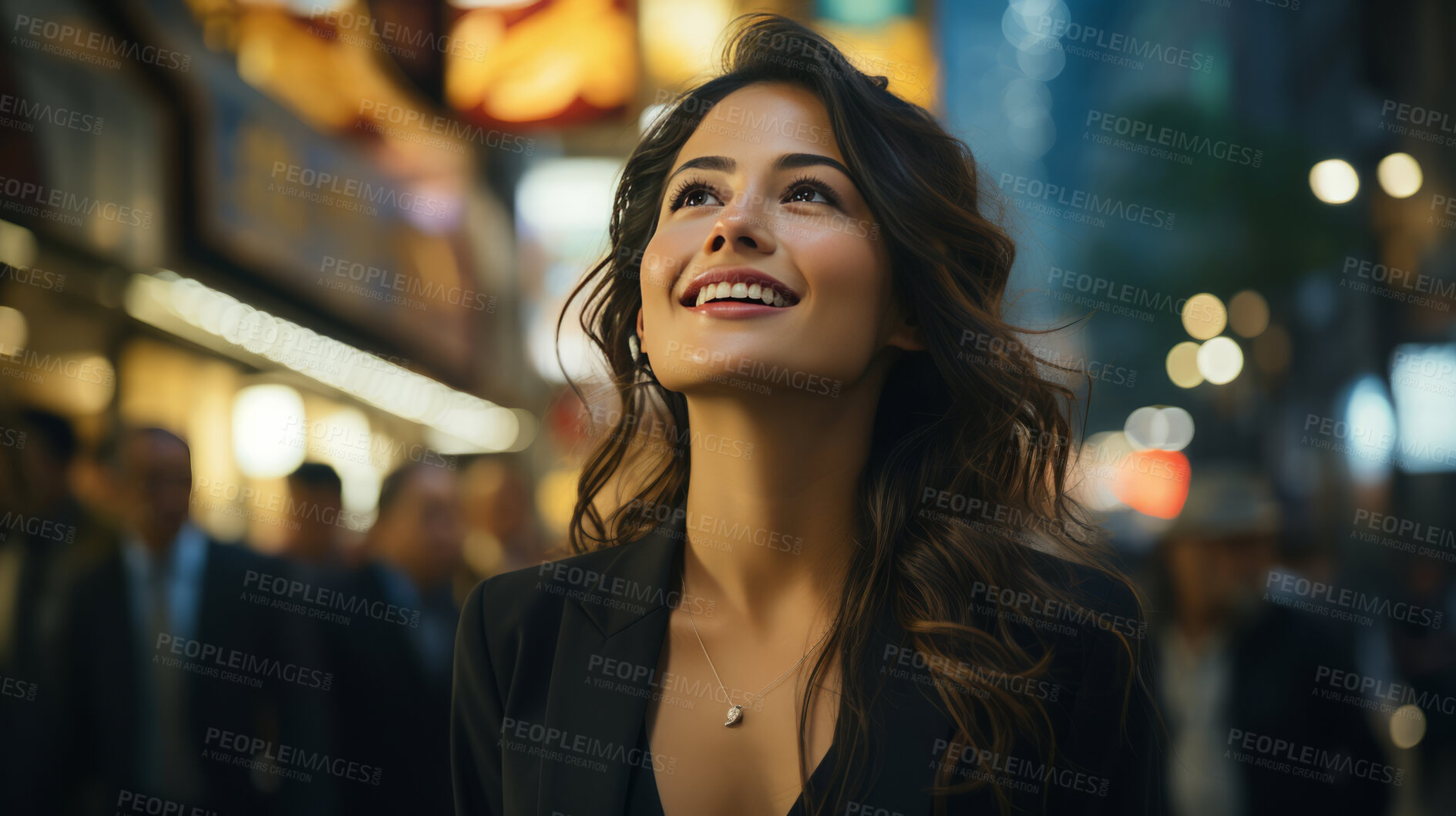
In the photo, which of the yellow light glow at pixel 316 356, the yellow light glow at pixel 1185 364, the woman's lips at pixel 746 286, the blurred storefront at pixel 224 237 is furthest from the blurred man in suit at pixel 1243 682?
the yellow light glow at pixel 1185 364

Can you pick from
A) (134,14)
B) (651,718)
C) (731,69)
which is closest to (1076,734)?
(651,718)

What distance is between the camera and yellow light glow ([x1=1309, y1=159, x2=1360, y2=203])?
13.3 m

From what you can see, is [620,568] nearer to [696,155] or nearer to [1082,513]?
[696,155]

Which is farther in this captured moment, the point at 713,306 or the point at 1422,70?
the point at 1422,70

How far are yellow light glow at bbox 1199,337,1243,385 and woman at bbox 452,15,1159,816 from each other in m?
21.4

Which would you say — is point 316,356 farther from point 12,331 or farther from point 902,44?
point 902,44

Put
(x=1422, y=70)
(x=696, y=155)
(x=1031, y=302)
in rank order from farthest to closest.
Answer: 1. (x=1422, y=70)
2. (x=1031, y=302)
3. (x=696, y=155)

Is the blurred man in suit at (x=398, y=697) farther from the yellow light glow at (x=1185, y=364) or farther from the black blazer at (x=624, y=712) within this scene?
the yellow light glow at (x=1185, y=364)

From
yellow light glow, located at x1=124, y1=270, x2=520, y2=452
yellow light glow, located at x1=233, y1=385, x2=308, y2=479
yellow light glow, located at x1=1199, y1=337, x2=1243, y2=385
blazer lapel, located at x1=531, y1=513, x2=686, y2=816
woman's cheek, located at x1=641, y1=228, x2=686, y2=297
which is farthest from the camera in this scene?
yellow light glow, located at x1=1199, y1=337, x2=1243, y2=385

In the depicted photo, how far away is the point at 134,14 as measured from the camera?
847cm

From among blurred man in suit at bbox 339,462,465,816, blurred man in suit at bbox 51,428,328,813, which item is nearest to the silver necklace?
blurred man in suit at bbox 339,462,465,816

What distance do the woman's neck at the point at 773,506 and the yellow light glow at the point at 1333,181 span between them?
46.7 feet

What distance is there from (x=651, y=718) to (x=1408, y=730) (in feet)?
30.4

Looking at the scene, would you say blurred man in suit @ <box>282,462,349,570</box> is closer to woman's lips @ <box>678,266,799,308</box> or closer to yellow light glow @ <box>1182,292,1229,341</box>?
woman's lips @ <box>678,266,799,308</box>
